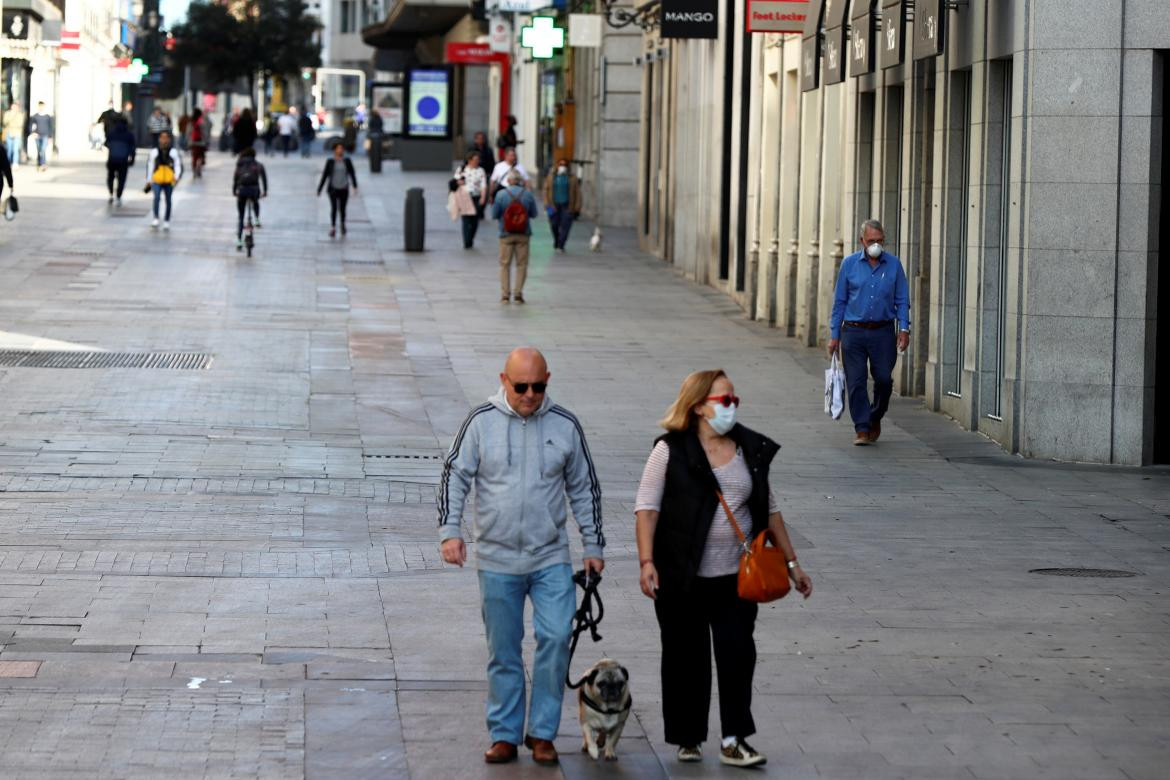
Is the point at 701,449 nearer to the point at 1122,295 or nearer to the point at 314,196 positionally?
the point at 1122,295

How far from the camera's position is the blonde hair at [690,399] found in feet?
23.7

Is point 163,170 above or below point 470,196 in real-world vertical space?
above

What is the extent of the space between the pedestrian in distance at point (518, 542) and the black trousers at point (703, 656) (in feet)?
1.12

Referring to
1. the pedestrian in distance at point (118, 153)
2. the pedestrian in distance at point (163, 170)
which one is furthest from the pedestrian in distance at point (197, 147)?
the pedestrian in distance at point (163, 170)

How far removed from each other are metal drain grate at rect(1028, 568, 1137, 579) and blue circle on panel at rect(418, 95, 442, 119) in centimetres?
4959

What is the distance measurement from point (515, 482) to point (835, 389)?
8.79 m

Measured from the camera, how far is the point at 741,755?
720cm

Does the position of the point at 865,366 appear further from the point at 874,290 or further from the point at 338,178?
the point at 338,178

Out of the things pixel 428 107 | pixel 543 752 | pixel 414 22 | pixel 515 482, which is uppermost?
pixel 414 22

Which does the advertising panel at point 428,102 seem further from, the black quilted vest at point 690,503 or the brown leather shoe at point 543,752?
the brown leather shoe at point 543,752

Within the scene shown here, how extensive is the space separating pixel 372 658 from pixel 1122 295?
26.7 ft

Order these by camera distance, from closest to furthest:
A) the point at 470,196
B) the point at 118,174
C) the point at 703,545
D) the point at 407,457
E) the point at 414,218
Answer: the point at 703,545, the point at 407,457, the point at 414,218, the point at 470,196, the point at 118,174

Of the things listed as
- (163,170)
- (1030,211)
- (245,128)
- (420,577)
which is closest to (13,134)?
(245,128)

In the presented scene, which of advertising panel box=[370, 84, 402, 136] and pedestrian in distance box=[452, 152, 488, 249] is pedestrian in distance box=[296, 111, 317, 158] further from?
pedestrian in distance box=[452, 152, 488, 249]
